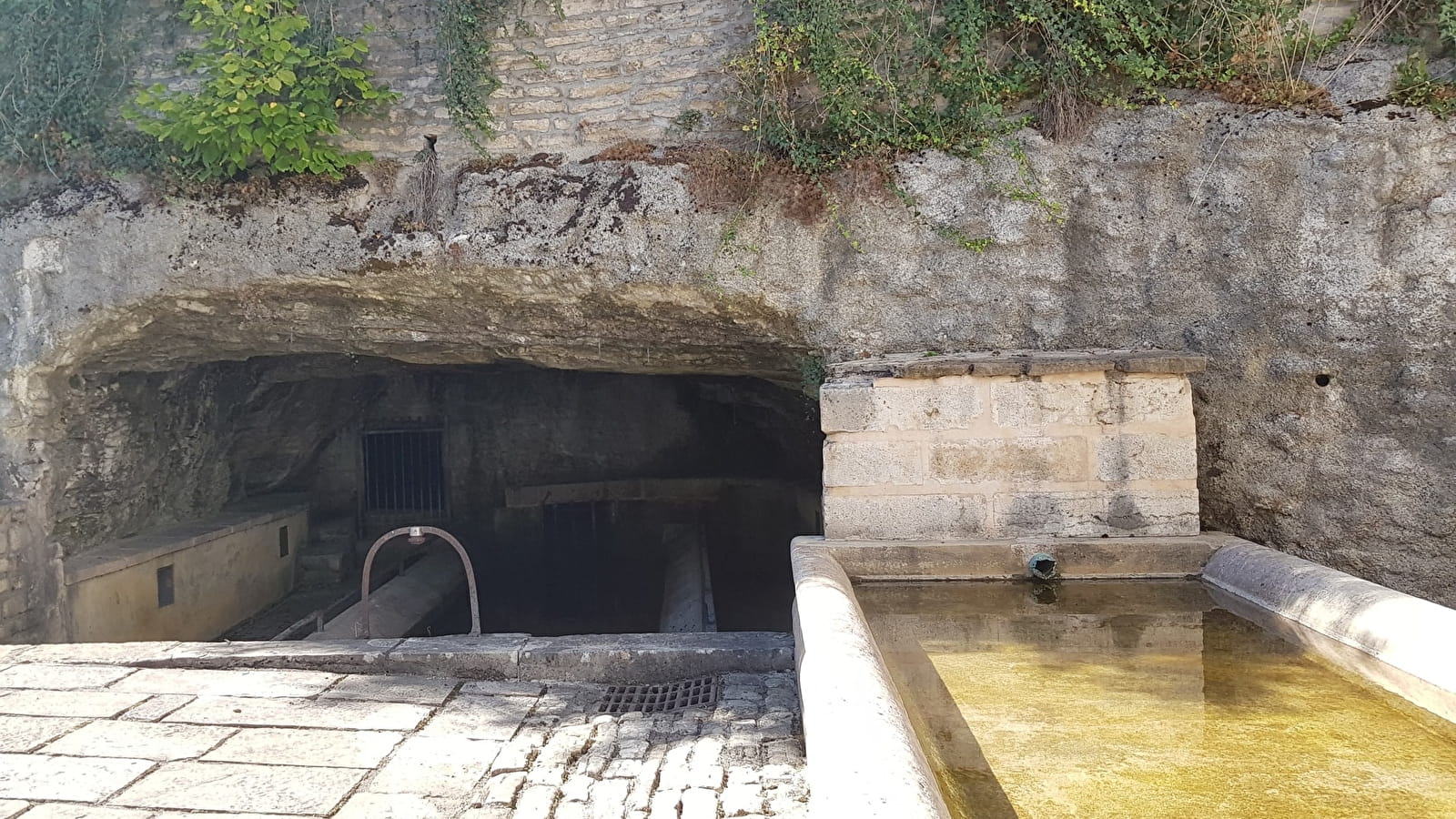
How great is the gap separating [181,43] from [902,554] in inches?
188

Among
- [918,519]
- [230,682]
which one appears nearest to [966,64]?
[918,519]

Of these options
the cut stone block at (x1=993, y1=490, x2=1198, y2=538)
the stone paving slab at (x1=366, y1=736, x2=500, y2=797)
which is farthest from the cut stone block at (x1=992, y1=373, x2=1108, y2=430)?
the stone paving slab at (x1=366, y1=736, x2=500, y2=797)

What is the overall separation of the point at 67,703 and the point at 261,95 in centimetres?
304

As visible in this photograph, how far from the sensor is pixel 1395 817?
1.69 m

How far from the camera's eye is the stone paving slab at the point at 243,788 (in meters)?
2.42

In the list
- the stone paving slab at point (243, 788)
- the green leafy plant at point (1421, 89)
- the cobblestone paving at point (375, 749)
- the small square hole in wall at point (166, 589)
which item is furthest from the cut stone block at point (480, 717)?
the green leafy plant at point (1421, 89)

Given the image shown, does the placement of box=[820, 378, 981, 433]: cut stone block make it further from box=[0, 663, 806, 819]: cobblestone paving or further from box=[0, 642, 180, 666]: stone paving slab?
box=[0, 642, 180, 666]: stone paving slab

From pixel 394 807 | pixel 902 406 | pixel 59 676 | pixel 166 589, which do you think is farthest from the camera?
pixel 166 589

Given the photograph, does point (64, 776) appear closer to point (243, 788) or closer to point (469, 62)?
point (243, 788)

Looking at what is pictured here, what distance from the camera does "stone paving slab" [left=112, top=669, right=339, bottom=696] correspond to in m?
3.32

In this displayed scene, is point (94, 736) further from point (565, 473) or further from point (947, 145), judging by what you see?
point (565, 473)

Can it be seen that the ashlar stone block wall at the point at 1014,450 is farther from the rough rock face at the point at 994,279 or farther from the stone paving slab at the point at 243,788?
the stone paving slab at the point at 243,788

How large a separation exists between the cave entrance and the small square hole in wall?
69 millimetres

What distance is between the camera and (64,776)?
260cm
